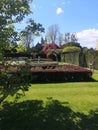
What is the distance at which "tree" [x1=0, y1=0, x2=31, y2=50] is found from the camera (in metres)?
9.32

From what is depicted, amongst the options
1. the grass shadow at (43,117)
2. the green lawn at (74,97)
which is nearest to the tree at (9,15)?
the grass shadow at (43,117)

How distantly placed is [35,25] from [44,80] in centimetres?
955

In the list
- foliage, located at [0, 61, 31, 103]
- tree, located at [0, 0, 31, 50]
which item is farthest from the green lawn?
tree, located at [0, 0, 31, 50]

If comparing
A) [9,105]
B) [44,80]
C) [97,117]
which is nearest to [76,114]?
[97,117]

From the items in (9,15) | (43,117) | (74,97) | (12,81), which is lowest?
(43,117)

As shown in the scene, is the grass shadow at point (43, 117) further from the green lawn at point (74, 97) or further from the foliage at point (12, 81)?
the foliage at point (12, 81)

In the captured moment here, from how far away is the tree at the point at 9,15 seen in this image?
30.6 ft

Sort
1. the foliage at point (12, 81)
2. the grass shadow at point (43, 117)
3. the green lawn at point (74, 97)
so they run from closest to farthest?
the grass shadow at point (43, 117), the foliage at point (12, 81), the green lawn at point (74, 97)

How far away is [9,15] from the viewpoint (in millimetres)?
9547

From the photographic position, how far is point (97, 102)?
38.9ft

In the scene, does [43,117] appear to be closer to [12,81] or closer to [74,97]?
[12,81]

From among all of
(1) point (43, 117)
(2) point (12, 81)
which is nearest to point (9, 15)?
(2) point (12, 81)

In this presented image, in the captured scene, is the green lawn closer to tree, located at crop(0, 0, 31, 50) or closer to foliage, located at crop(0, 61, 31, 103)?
foliage, located at crop(0, 61, 31, 103)

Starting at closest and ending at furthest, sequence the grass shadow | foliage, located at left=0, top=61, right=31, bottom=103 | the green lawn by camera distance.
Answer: the grass shadow → foliage, located at left=0, top=61, right=31, bottom=103 → the green lawn
